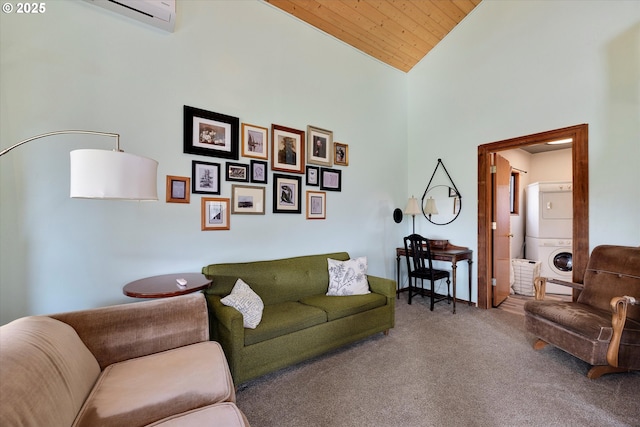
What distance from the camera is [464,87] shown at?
4.01 metres

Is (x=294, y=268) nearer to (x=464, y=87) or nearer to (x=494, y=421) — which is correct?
(x=494, y=421)

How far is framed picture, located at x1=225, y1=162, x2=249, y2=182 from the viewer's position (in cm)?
279

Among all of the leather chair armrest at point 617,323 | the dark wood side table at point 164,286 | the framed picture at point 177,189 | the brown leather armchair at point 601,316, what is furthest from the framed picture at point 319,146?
the leather chair armrest at point 617,323

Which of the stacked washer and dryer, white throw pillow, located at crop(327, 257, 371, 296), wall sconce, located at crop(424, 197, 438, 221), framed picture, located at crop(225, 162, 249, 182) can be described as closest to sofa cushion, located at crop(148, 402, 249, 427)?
white throw pillow, located at crop(327, 257, 371, 296)

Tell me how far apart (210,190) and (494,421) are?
2784 millimetres

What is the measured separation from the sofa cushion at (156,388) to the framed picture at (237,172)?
5.44 ft

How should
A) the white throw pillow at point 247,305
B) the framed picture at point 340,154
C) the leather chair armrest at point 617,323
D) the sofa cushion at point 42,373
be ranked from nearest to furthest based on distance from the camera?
1. the sofa cushion at point 42,373
2. the leather chair armrest at point 617,323
3. the white throw pillow at point 247,305
4. the framed picture at point 340,154

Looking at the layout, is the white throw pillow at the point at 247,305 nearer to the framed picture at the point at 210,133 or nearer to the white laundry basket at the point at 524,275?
the framed picture at the point at 210,133

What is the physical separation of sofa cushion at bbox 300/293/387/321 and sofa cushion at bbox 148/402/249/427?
54.4 inches

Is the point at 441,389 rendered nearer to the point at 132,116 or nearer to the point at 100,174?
the point at 100,174

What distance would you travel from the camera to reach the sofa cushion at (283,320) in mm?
2062

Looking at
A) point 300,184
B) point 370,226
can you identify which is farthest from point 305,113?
point 370,226

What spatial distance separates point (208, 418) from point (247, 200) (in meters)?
2.07

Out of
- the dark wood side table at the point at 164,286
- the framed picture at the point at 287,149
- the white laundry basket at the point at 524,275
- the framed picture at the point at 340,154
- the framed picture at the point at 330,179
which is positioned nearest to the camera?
the dark wood side table at the point at 164,286
